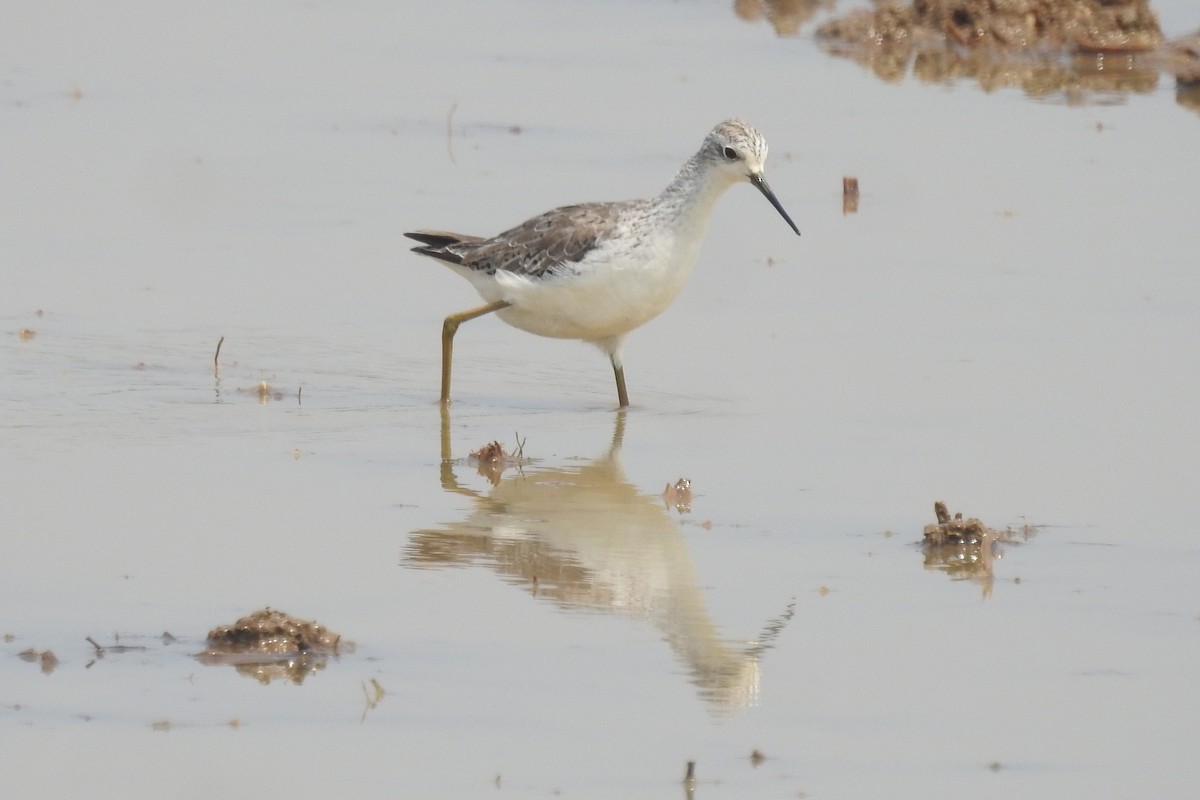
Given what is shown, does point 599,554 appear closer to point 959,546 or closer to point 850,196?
point 959,546

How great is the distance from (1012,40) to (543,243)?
1036 centimetres

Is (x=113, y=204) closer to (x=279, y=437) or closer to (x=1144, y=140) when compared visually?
(x=279, y=437)

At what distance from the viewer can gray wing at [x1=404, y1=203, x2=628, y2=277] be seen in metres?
9.97

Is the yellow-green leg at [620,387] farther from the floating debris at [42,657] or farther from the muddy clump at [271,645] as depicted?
the floating debris at [42,657]

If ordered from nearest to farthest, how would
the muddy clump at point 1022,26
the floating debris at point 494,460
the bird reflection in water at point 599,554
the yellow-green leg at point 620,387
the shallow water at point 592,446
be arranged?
1. the shallow water at point 592,446
2. the bird reflection in water at point 599,554
3. the floating debris at point 494,460
4. the yellow-green leg at point 620,387
5. the muddy clump at point 1022,26

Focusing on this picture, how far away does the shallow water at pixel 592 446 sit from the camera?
6.04 meters

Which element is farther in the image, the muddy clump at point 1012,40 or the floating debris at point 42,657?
the muddy clump at point 1012,40

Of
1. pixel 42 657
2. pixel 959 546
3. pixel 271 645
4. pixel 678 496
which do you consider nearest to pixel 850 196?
pixel 678 496

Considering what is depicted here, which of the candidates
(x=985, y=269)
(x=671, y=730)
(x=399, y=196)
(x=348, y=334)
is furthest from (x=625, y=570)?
(x=399, y=196)

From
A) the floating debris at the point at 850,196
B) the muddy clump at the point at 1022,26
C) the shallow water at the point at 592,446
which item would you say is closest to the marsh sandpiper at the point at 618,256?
the shallow water at the point at 592,446

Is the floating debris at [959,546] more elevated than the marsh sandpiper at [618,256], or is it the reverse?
the marsh sandpiper at [618,256]

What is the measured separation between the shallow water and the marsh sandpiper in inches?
17.7

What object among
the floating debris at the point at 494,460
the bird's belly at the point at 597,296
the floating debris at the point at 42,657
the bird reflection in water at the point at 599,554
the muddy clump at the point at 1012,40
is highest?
the muddy clump at the point at 1012,40

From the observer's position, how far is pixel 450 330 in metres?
10.4
